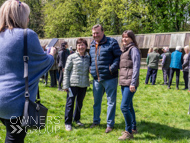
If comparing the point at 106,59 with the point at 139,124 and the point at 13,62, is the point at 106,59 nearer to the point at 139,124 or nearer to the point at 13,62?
the point at 139,124

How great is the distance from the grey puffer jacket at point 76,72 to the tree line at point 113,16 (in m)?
24.1

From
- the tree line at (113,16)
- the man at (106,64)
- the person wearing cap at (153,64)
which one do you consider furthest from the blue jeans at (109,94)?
the tree line at (113,16)

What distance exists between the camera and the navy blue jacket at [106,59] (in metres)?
4.49

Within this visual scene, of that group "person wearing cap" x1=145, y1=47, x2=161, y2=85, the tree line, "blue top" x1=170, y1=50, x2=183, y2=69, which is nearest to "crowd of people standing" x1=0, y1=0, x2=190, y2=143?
"person wearing cap" x1=145, y1=47, x2=161, y2=85

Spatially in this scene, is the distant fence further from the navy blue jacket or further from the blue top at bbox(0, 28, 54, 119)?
the blue top at bbox(0, 28, 54, 119)

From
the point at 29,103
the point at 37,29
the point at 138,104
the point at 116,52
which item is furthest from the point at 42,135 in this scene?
the point at 37,29

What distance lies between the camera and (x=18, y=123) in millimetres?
2059

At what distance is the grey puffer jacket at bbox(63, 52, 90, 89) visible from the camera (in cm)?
472

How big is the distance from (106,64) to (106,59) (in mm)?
106

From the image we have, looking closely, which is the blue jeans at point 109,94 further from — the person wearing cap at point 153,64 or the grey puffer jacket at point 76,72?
the person wearing cap at point 153,64

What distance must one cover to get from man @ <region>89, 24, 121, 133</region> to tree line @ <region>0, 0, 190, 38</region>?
23.9m

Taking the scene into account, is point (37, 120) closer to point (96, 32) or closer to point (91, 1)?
point (96, 32)

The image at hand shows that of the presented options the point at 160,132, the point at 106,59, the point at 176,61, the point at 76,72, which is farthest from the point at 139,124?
the point at 176,61

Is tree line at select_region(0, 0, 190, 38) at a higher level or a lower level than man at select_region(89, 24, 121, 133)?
higher
